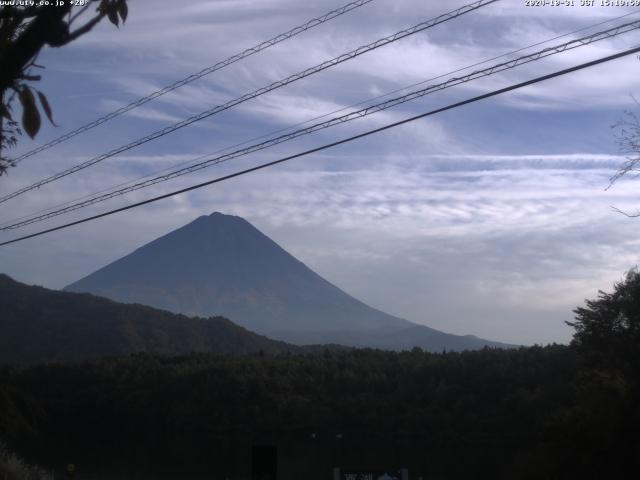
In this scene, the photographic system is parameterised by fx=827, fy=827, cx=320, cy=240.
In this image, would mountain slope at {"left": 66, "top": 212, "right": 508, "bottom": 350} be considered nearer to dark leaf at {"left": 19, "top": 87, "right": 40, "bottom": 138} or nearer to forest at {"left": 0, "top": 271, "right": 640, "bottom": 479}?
forest at {"left": 0, "top": 271, "right": 640, "bottom": 479}

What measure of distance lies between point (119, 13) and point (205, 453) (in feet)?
112

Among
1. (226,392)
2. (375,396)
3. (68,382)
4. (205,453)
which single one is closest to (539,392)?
(375,396)

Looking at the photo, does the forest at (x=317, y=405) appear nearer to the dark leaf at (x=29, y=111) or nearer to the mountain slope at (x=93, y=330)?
the dark leaf at (x=29, y=111)

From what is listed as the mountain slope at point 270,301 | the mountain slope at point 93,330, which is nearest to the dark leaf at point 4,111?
the mountain slope at point 93,330

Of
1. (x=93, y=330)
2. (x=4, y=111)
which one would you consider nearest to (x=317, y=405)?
(x=93, y=330)

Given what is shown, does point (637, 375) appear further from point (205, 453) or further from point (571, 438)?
point (205, 453)

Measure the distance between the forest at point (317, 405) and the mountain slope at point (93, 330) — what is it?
1957cm

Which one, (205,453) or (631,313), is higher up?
(631,313)

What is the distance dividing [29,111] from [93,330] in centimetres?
7627

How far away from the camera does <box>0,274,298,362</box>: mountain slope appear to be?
73.0m

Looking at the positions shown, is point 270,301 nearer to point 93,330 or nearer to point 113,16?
point 93,330

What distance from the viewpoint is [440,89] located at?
12.0 metres

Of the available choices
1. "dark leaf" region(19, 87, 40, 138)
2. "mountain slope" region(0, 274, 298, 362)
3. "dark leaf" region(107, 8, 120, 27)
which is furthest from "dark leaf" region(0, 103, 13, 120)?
"mountain slope" region(0, 274, 298, 362)

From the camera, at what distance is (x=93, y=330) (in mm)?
77562
